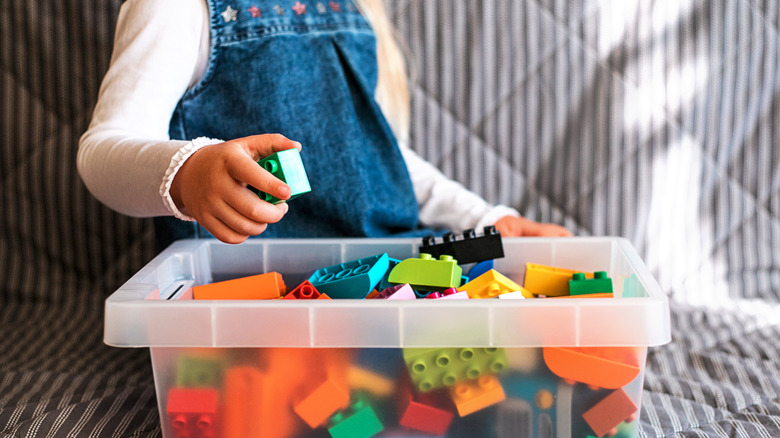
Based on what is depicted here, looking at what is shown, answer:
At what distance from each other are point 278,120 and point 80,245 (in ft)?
1.29

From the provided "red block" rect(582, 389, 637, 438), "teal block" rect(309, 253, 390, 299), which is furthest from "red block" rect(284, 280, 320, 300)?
"red block" rect(582, 389, 637, 438)

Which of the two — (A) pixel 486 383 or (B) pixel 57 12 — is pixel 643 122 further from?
(B) pixel 57 12

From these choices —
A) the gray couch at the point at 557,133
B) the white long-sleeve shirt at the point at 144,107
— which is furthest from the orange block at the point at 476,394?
the gray couch at the point at 557,133

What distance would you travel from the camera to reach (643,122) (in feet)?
2.96

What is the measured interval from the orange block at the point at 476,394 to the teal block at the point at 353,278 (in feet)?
0.37

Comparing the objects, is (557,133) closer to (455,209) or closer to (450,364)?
(455,209)

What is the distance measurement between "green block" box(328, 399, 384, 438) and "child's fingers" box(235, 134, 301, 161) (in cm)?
19

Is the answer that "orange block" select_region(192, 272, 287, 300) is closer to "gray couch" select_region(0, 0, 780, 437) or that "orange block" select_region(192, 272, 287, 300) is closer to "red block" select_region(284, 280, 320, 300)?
"red block" select_region(284, 280, 320, 300)

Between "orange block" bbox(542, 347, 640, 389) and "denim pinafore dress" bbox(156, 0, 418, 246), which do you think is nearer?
"orange block" bbox(542, 347, 640, 389)

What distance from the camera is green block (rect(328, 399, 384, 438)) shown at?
463 mm

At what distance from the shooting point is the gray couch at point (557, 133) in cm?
86

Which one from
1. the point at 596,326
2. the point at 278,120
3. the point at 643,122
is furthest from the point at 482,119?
the point at 596,326

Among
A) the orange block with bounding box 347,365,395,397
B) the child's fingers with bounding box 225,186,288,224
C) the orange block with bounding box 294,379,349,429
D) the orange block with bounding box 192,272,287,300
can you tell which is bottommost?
the orange block with bounding box 294,379,349,429

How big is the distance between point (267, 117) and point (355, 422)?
0.36 m
